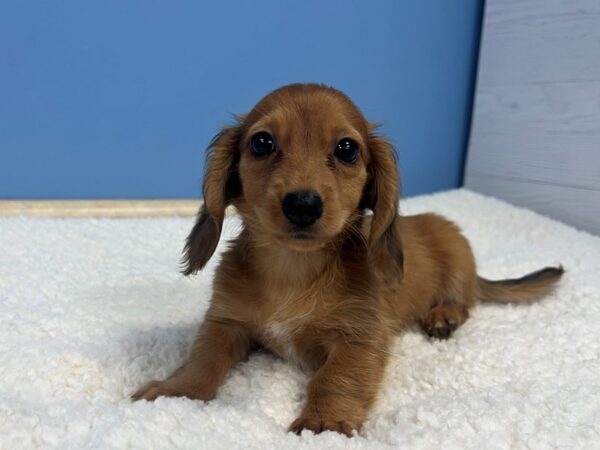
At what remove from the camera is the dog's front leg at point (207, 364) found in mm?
1246

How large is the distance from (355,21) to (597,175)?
1.55 meters

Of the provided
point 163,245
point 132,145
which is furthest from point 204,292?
point 132,145

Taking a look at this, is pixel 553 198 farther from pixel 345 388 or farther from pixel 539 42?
pixel 345 388

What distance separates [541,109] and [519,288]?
5.04 ft

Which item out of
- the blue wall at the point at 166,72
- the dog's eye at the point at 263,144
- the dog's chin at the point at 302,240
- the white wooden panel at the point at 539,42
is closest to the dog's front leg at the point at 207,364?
the dog's chin at the point at 302,240

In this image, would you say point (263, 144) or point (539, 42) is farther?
point (539, 42)

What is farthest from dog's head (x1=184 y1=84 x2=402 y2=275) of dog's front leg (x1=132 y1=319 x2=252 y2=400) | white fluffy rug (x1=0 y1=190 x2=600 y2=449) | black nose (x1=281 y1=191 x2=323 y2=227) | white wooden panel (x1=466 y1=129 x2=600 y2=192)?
white wooden panel (x1=466 y1=129 x2=600 y2=192)

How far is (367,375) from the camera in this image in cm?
133

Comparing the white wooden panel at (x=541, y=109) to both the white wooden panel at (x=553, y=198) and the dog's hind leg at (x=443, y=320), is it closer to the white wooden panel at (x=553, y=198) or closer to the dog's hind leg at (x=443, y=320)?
the white wooden panel at (x=553, y=198)

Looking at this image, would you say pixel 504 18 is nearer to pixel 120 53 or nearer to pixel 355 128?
pixel 120 53

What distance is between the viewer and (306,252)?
1.48 meters

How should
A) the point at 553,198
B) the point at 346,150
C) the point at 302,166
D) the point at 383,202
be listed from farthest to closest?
1. the point at 553,198
2. the point at 383,202
3. the point at 346,150
4. the point at 302,166

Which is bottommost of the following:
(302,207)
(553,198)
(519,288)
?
(553,198)

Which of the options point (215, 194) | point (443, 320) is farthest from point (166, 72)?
point (443, 320)
